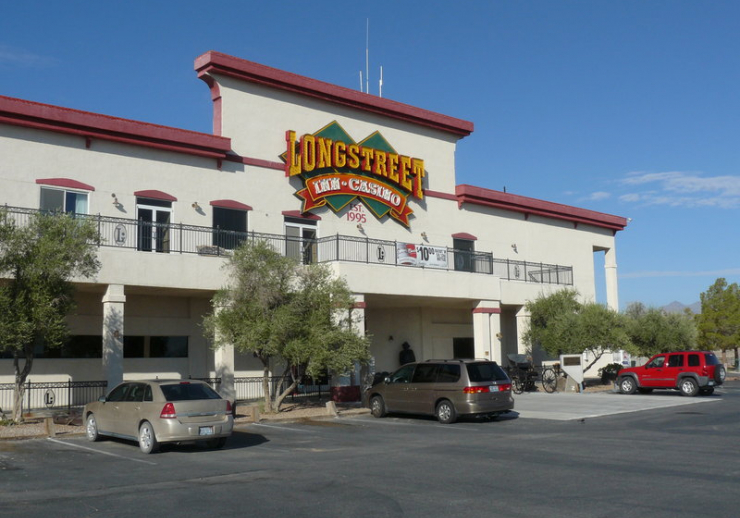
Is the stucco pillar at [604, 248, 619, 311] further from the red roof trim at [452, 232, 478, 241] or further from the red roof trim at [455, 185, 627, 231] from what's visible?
the red roof trim at [452, 232, 478, 241]

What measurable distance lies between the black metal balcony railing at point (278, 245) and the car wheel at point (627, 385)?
683cm

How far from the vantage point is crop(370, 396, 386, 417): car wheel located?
2212cm

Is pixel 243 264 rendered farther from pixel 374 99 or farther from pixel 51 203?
pixel 374 99

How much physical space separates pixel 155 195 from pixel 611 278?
27.9m

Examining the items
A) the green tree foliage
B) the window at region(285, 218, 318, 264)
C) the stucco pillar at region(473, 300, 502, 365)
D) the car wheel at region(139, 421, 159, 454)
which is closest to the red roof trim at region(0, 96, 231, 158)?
the window at region(285, 218, 318, 264)

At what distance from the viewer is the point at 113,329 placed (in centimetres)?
2164

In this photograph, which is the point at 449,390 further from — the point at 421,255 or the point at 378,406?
the point at 421,255

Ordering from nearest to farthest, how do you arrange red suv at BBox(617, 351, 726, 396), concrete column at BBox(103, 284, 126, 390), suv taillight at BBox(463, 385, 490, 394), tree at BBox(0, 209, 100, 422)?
tree at BBox(0, 209, 100, 422) < suv taillight at BBox(463, 385, 490, 394) < concrete column at BBox(103, 284, 126, 390) < red suv at BBox(617, 351, 726, 396)

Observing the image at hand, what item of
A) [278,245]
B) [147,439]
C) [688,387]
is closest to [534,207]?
[688,387]

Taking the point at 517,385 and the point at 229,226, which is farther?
the point at 517,385

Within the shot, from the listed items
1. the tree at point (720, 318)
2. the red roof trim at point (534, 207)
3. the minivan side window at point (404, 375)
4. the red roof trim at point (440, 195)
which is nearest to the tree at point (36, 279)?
the minivan side window at point (404, 375)

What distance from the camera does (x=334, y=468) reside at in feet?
41.6

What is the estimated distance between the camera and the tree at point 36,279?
18188 millimetres

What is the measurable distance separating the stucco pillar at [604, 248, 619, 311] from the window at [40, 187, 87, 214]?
29177mm
